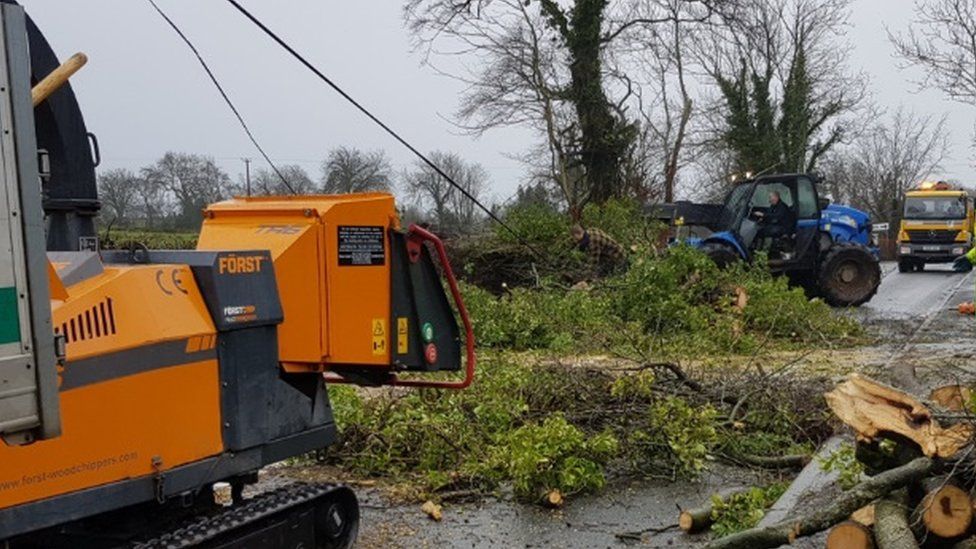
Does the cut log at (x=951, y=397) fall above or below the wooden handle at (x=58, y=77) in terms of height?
below

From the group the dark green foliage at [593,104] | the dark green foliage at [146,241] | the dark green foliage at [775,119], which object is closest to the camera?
the dark green foliage at [146,241]

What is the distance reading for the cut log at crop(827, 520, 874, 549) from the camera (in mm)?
4500

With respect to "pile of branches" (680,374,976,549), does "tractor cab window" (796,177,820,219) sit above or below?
above

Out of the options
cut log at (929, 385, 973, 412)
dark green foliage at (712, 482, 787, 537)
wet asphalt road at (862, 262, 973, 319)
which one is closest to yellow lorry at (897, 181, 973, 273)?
wet asphalt road at (862, 262, 973, 319)

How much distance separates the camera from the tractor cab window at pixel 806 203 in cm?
1831

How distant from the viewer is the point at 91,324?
3627 mm

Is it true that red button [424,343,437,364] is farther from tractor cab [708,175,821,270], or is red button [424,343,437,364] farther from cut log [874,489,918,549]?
tractor cab [708,175,821,270]

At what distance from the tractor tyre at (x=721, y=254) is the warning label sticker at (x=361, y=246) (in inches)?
512

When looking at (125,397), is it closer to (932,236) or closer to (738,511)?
(738,511)

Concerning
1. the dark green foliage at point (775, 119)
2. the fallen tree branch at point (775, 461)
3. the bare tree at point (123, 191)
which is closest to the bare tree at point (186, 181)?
the bare tree at point (123, 191)

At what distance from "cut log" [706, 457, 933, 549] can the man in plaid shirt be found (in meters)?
12.3

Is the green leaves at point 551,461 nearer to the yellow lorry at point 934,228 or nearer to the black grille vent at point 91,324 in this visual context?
the black grille vent at point 91,324

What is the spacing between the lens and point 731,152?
37719 mm

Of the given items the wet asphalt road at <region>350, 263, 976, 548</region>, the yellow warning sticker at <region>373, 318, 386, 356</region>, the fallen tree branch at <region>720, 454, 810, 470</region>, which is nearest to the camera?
the yellow warning sticker at <region>373, 318, 386, 356</region>
